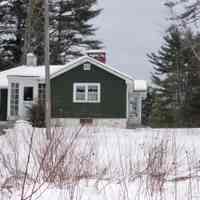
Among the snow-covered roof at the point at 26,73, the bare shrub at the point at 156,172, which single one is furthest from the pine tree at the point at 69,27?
the bare shrub at the point at 156,172

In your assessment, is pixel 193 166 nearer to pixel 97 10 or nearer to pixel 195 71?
pixel 195 71

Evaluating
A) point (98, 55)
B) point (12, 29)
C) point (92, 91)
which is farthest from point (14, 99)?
point (12, 29)

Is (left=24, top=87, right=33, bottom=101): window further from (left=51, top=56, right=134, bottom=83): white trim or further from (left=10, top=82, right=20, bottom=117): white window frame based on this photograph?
(left=51, top=56, right=134, bottom=83): white trim

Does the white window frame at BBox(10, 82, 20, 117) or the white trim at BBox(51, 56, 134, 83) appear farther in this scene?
the white window frame at BBox(10, 82, 20, 117)

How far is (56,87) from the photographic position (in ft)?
85.9

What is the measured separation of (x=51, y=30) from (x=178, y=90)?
480 inches

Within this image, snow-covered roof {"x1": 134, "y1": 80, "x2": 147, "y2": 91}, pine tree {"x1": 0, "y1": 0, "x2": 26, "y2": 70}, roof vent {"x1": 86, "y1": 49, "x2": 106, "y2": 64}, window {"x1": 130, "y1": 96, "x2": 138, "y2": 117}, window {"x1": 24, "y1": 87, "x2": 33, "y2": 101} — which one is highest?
pine tree {"x1": 0, "y1": 0, "x2": 26, "y2": 70}

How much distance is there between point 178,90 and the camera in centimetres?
3634

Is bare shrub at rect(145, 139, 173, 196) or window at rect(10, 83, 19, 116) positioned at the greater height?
window at rect(10, 83, 19, 116)

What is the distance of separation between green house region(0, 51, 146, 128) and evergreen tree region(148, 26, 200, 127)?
8.36 meters

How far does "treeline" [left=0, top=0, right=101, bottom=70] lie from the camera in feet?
128

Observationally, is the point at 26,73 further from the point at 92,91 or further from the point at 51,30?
the point at 51,30

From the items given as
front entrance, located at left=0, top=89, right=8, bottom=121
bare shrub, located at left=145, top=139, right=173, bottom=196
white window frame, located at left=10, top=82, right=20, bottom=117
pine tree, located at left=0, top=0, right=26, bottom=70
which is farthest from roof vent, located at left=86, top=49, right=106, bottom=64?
bare shrub, located at left=145, top=139, right=173, bottom=196

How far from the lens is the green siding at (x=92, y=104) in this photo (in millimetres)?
25812
